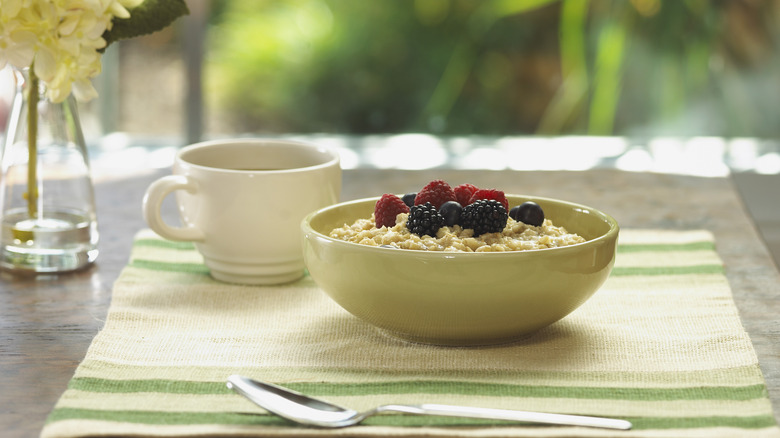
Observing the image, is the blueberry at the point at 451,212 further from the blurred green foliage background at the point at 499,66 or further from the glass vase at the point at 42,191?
the blurred green foliage background at the point at 499,66

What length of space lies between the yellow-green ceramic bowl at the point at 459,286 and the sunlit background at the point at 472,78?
1.47 metres

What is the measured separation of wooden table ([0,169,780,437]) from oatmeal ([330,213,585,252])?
0.22 meters

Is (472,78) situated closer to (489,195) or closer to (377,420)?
(489,195)

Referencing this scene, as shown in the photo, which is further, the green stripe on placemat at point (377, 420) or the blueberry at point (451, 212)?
the blueberry at point (451, 212)

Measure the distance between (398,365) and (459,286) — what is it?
0.29ft

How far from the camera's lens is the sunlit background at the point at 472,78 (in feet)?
7.82

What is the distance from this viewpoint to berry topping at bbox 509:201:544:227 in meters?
0.95

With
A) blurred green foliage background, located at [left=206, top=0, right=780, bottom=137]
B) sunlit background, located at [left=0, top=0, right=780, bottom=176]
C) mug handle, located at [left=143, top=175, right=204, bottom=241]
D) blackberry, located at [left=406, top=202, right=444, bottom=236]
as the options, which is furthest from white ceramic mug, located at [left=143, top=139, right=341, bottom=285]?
blurred green foliage background, located at [left=206, top=0, right=780, bottom=137]

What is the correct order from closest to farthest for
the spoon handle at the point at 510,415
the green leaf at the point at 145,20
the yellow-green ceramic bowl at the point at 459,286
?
the spoon handle at the point at 510,415 < the yellow-green ceramic bowl at the point at 459,286 < the green leaf at the point at 145,20

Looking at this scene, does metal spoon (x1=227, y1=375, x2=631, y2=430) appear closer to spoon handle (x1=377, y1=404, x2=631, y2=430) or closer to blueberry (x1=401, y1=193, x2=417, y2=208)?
spoon handle (x1=377, y1=404, x2=631, y2=430)

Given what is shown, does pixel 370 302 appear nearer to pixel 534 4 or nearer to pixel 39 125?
pixel 39 125

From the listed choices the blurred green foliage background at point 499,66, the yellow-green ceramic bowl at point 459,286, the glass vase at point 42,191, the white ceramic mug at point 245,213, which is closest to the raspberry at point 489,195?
the yellow-green ceramic bowl at point 459,286

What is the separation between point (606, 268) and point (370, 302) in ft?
0.75

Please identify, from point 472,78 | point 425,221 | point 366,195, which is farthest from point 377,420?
point 472,78
